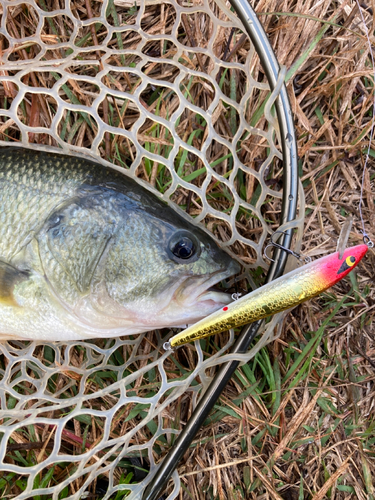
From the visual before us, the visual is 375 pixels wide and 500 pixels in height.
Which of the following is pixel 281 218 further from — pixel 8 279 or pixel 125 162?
pixel 8 279

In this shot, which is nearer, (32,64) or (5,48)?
(32,64)

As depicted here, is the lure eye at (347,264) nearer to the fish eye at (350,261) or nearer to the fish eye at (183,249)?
the fish eye at (350,261)

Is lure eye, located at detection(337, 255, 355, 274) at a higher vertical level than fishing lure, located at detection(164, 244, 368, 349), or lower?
higher

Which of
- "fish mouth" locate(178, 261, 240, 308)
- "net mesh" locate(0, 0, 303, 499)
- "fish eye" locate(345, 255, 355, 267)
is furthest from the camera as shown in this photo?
"net mesh" locate(0, 0, 303, 499)

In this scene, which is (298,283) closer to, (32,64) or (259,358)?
(259,358)

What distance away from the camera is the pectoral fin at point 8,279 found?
1.92 m

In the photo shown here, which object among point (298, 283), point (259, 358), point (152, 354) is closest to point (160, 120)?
point (298, 283)

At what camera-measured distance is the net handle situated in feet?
6.46

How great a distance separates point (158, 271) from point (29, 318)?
633 mm

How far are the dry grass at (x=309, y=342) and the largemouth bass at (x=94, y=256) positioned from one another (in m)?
0.47

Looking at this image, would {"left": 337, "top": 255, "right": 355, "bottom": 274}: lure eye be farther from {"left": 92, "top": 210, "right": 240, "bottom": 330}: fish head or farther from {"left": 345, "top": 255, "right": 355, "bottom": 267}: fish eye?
{"left": 92, "top": 210, "right": 240, "bottom": 330}: fish head

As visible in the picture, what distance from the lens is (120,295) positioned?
195cm

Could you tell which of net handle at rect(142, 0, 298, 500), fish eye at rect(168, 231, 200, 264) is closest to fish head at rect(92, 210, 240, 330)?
fish eye at rect(168, 231, 200, 264)

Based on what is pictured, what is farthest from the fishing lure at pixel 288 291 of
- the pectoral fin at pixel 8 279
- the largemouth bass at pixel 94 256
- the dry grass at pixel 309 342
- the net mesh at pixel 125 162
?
the pectoral fin at pixel 8 279
